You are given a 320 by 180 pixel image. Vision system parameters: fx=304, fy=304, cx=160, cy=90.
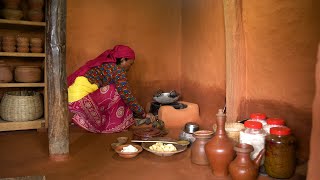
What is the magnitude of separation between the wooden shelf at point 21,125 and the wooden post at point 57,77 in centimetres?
115

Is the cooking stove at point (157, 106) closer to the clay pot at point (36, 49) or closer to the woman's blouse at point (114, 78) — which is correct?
the woman's blouse at point (114, 78)

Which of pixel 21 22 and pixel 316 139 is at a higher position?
pixel 21 22

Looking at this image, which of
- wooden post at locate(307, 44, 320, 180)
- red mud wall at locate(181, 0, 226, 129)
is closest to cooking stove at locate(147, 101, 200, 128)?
red mud wall at locate(181, 0, 226, 129)

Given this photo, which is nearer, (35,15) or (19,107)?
(19,107)

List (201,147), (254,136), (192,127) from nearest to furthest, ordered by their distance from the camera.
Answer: (254,136) < (201,147) < (192,127)

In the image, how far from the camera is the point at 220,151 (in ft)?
7.26

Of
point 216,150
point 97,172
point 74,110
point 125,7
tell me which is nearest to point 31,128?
point 74,110

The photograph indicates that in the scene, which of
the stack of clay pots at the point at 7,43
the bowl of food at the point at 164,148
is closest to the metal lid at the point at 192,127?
the bowl of food at the point at 164,148

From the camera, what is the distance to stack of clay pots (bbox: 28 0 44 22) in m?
3.67

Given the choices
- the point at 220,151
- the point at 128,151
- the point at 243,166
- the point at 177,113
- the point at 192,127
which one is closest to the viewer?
the point at 243,166

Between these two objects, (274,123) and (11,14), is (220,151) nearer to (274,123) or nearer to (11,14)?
(274,123)

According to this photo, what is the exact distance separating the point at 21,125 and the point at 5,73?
0.65m

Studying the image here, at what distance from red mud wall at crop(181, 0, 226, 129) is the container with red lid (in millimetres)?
1146

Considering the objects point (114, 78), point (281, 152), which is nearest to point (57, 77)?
point (114, 78)
